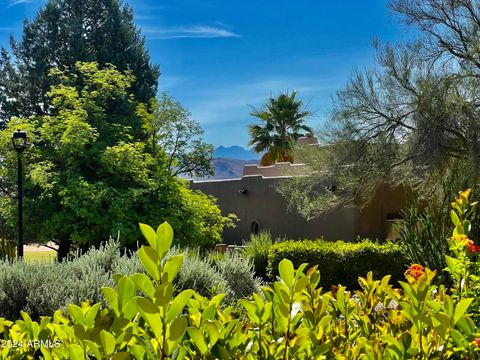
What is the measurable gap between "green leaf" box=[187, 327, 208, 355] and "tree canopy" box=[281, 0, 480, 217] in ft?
47.9

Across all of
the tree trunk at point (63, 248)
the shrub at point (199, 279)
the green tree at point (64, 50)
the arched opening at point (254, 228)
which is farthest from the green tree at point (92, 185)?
the shrub at point (199, 279)

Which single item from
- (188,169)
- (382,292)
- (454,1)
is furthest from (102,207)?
(382,292)

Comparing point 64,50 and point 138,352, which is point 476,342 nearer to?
point 138,352

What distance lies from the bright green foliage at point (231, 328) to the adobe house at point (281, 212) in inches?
718

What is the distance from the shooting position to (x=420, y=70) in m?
16.6

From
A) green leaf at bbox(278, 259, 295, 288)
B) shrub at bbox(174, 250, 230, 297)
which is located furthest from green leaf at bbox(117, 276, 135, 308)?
shrub at bbox(174, 250, 230, 297)

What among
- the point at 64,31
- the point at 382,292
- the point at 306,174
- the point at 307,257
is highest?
the point at 64,31

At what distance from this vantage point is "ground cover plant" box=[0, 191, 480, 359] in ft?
4.49

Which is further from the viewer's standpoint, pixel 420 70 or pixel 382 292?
pixel 420 70

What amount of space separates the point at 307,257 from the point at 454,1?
953 cm

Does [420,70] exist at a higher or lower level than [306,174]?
higher

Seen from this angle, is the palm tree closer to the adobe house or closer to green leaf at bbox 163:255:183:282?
the adobe house

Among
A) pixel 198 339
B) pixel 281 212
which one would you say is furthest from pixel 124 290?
pixel 281 212

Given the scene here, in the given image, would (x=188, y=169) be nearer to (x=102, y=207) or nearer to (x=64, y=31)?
(x=102, y=207)
